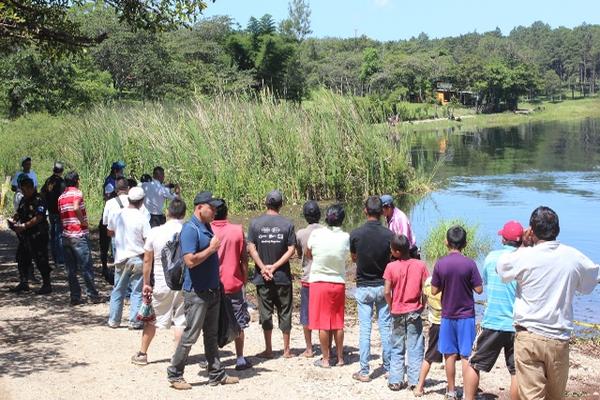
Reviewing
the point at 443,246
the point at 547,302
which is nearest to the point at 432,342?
the point at 547,302

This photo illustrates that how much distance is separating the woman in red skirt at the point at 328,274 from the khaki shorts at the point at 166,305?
1327mm

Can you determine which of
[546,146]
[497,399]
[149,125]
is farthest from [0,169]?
[546,146]

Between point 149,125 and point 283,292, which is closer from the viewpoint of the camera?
point 283,292

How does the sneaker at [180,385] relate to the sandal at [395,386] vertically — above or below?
above

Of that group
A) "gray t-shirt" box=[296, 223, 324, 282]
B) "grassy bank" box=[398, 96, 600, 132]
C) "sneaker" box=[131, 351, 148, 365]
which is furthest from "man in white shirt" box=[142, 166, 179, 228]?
"grassy bank" box=[398, 96, 600, 132]

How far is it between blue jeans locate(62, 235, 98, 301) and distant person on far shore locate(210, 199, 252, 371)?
9.77ft

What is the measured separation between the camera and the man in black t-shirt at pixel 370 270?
23.3 ft

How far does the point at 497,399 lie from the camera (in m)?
6.76

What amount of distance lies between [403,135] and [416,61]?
7159 cm

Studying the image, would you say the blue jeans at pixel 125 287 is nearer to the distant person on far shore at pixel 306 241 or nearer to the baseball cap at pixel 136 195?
the baseball cap at pixel 136 195

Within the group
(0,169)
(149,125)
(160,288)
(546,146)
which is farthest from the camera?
(546,146)

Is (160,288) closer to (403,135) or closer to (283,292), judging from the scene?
(283,292)

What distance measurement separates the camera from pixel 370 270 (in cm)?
714

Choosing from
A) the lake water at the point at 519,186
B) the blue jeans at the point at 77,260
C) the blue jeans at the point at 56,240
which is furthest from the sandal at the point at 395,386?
the blue jeans at the point at 56,240
